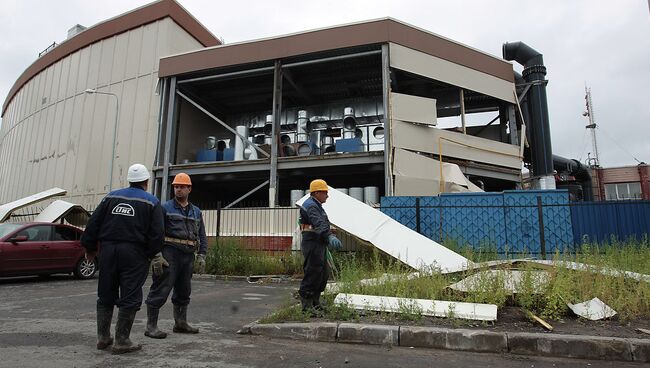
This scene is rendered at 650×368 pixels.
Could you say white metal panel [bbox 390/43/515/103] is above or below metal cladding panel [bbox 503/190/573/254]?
above

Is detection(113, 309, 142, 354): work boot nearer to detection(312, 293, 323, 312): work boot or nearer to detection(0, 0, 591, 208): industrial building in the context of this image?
detection(312, 293, 323, 312): work boot

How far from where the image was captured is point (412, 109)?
48.6ft

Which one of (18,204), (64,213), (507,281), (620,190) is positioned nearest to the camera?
(507,281)

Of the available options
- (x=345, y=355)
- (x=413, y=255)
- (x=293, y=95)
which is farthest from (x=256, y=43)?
(x=345, y=355)

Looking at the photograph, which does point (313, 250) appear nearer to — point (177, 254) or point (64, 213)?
point (177, 254)

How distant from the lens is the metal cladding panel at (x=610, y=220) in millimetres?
11195

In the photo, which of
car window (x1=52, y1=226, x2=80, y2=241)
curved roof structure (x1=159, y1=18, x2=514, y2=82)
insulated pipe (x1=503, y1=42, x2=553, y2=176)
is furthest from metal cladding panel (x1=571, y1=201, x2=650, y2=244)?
car window (x1=52, y1=226, x2=80, y2=241)

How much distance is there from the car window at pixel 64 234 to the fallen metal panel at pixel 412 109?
10.3 m

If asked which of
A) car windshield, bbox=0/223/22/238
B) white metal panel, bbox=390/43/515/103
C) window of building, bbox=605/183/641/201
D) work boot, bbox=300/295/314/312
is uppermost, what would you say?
white metal panel, bbox=390/43/515/103

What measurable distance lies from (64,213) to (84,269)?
6.41 metres

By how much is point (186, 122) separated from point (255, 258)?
1098 cm

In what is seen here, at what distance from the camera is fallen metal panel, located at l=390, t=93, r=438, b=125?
47.8 ft

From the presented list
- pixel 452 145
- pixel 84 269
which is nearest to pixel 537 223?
pixel 452 145

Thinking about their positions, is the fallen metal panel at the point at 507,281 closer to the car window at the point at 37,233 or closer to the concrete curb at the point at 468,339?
the concrete curb at the point at 468,339
